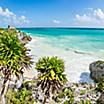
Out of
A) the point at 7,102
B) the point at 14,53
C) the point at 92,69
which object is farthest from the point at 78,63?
the point at 14,53

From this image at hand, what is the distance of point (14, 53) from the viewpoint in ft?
158

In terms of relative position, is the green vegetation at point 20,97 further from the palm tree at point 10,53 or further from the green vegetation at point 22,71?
the palm tree at point 10,53

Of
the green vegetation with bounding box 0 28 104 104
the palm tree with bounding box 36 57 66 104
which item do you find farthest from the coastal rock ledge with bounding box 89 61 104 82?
the palm tree with bounding box 36 57 66 104

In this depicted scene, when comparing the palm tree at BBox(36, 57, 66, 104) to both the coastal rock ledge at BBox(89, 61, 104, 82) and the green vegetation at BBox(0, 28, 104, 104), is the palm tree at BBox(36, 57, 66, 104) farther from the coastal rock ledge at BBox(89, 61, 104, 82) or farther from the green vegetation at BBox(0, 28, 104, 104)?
the coastal rock ledge at BBox(89, 61, 104, 82)

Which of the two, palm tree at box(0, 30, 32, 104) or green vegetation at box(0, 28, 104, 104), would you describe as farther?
green vegetation at box(0, 28, 104, 104)

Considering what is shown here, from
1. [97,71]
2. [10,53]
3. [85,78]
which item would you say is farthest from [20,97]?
[85,78]

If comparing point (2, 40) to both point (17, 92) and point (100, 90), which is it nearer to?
point (17, 92)

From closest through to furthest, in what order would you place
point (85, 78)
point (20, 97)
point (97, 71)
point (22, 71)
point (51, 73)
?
point (51, 73), point (22, 71), point (20, 97), point (97, 71), point (85, 78)

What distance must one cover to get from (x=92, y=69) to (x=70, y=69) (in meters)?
14.2

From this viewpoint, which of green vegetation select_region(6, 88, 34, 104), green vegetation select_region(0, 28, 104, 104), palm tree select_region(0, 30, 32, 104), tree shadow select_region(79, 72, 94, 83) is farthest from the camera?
tree shadow select_region(79, 72, 94, 83)

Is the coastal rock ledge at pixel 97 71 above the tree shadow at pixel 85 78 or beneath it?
above

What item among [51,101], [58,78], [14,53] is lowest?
[51,101]

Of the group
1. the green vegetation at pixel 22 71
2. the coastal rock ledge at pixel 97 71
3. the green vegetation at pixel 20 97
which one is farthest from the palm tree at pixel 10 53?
the coastal rock ledge at pixel 97 71

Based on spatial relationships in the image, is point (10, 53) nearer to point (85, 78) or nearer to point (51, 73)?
point (51, 73)
